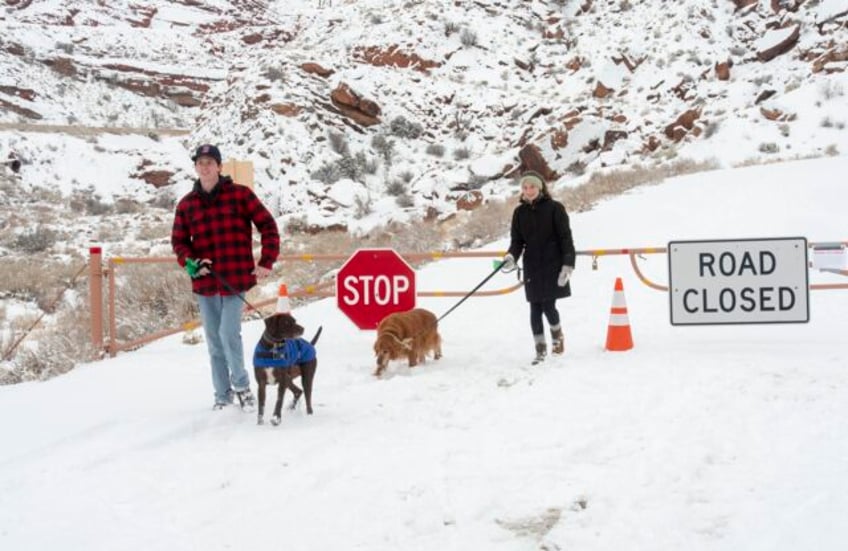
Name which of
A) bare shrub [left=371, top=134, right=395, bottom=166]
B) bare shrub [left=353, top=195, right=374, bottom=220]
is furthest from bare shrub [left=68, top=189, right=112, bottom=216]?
bare shrub [left=371, top=134, right=395, bottom=166]

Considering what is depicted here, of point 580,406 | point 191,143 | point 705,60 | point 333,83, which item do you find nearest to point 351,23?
point 333,83

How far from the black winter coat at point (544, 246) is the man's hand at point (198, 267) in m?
2.83

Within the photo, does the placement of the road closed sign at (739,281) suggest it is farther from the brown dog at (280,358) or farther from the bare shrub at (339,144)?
the bare shrub at (339,144)

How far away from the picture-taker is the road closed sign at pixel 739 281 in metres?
6.74

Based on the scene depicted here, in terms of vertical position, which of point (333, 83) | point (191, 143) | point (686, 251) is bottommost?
point (686, 251)

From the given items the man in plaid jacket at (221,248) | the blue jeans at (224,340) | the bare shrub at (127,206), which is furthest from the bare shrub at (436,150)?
the blue jeans at (224,340)

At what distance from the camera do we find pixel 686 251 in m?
6.80

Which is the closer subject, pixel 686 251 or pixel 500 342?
pixel 686 251

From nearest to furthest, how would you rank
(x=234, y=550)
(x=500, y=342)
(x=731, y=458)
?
1. (x=234, y=550)
2. (x=731, y=458)
3. (x=500, y=342)

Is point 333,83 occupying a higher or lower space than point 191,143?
higher

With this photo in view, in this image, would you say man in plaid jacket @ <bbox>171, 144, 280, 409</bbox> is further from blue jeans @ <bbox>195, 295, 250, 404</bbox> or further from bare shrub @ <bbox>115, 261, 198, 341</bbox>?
bare shrub @ <bbox>115, 261, 198, 341</bbox>

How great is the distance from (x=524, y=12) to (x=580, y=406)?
1197 inches

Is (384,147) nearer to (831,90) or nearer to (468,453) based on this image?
(831,90)

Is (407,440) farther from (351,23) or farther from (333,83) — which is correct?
(351,23)
